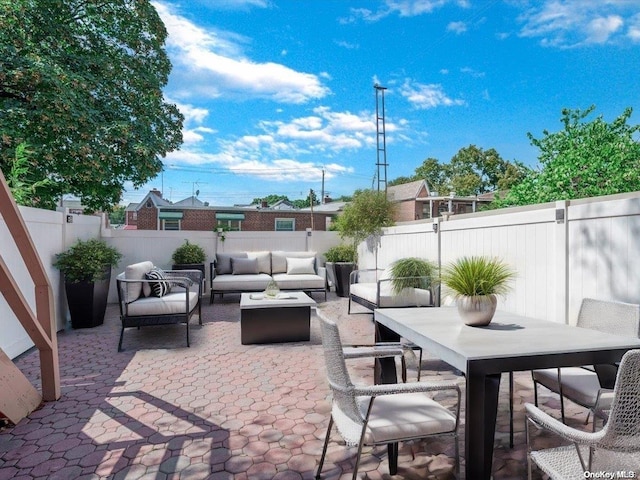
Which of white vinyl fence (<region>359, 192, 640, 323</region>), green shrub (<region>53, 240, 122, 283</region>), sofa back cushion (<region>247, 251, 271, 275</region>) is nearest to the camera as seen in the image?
white vinyl fence (<region>359, 192, 640, 323</region>)

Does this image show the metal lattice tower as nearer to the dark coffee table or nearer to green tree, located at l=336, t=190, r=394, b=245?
green tree, located at l=336, t=190, r=394, b=245

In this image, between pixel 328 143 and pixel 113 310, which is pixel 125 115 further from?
pixel 328 143

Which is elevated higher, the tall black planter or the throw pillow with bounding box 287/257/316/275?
the throw pillow with bounding box 287/257/316/275

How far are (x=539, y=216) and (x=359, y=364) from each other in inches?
95.4

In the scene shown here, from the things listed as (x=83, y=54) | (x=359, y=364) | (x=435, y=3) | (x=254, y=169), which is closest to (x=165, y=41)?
(x=83, y=54)

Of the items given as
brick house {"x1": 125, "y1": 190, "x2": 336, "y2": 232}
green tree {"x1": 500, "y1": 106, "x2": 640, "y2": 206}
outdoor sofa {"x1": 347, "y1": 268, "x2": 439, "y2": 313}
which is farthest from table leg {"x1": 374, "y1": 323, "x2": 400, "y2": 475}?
brick house {"x1": 125, "y1": 190, "x2": 336, "y2": 232}

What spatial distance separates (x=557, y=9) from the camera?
7395mm

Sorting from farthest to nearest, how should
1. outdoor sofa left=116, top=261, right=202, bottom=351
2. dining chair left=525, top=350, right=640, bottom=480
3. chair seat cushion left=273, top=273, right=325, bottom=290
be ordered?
chair seat cushion left=273, top=273, right=325, bottom=290
outdoor sofa left=116, top=261, right=202, bottom=351
dining chair left=525, top=350, right=640, bottom=480

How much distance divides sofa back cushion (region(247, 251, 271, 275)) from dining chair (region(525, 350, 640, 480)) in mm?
6983

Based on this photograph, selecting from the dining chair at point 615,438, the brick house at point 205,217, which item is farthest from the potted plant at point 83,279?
the brick house at point 205,217

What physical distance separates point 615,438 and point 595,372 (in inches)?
48.1

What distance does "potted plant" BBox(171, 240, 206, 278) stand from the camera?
314 inches

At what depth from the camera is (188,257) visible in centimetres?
809

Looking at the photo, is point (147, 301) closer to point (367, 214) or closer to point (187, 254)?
point (187, 254)
